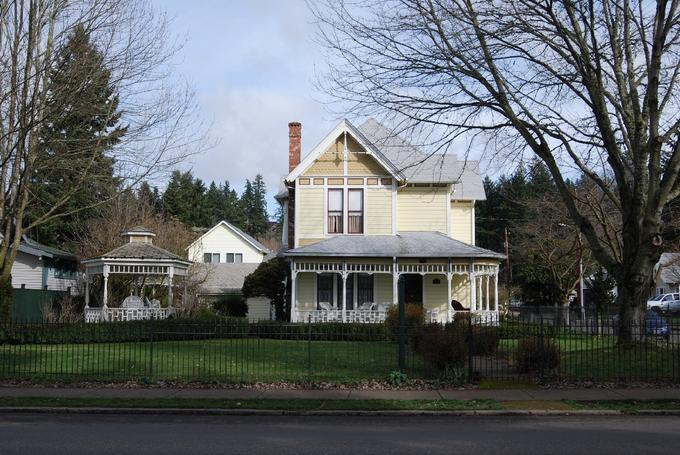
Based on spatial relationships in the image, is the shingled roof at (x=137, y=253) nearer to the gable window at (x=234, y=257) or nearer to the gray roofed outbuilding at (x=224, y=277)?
the gray roofed outbuilding at (x=224, y=277)

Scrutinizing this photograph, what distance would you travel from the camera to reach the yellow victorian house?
29.0m

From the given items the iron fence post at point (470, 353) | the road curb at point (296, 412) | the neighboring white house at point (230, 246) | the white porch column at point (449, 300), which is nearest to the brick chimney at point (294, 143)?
the white porch column at point (449, 300)

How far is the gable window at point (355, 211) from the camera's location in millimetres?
30812

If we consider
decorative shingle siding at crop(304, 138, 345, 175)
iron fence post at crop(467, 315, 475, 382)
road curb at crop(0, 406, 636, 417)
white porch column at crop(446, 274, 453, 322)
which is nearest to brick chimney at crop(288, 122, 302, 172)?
decorative shingle siding at crop(304, 138, 345, 175)

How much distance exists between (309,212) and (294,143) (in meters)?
4.86

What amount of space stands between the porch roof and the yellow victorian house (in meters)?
0.04

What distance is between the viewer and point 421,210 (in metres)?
32.2

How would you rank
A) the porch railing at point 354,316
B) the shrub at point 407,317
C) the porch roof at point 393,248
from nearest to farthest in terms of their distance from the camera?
the shrub at point 407,317 → the porch roof at point 393,248 → the porch railing at point 354,316

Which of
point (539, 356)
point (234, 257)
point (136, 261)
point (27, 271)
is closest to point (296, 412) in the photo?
point (539, 356)

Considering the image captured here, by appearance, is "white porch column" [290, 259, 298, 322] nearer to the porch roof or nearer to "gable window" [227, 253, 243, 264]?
the porch roof

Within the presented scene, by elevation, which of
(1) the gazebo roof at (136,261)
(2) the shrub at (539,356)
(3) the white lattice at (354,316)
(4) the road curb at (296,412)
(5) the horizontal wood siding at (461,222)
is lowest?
(4) the road curb at (296,412)

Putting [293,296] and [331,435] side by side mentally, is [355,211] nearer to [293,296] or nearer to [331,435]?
[293,296]

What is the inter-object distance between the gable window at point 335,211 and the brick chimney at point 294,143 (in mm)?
3800

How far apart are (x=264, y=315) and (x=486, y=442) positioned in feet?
82.0
